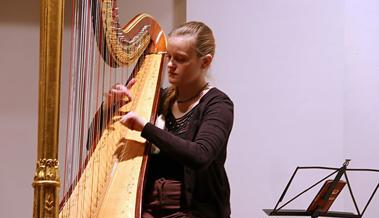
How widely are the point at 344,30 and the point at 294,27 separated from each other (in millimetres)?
288

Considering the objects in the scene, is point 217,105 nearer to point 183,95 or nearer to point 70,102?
point 183,95

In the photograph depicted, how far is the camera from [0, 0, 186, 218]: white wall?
10.3 ft

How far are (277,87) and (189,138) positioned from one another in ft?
4.86

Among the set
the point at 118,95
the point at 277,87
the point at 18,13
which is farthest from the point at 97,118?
the point at 18,13

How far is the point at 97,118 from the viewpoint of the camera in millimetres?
1794

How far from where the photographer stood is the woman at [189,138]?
59.7 inches

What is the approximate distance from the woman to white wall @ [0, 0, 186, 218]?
145cm

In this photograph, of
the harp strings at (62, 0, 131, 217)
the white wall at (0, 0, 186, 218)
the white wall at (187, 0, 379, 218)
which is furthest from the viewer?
the white wall at (0, 0, 186, 218)

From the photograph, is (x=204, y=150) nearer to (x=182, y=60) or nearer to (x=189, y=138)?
(x=189, y=138)

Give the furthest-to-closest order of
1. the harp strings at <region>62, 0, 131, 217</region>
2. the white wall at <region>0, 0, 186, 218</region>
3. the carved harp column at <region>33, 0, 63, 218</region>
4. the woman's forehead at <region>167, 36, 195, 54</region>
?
the white wall at <region>0, 0, 186, 218</region>, the woman's forehead at <region>167, 36, 195, 54</region>, the harp strings at <region>62, 0, 131, 217</region>, the carved harp column at <region>33, 0, 63, 218</region>

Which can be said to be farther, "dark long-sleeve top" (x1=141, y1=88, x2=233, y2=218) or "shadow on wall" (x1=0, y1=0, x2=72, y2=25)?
"shadow on wall" (x1=0, y1=0, x2=72, y2=25)

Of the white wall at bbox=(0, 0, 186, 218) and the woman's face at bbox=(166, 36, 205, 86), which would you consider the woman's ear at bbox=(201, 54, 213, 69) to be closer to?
the woman's face at bbox=(166, 36, 205, 86)

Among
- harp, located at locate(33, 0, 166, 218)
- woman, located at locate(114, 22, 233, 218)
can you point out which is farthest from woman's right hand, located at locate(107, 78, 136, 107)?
woman, located at locate(114, 22, 233, 218)

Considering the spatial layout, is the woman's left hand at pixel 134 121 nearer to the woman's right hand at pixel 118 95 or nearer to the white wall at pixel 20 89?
the woman's right hand at pixel 118 95
